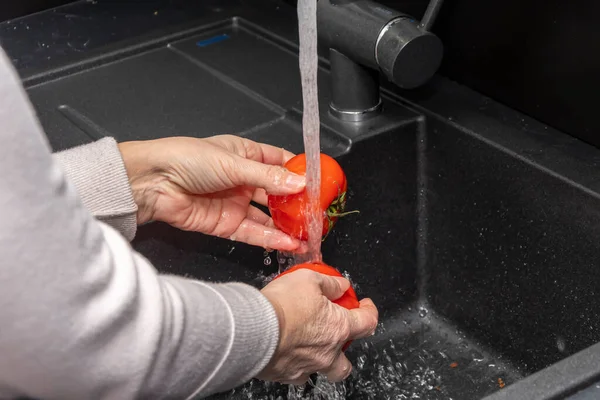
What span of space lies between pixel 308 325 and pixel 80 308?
291 millimetres

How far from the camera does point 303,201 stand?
3.27ft

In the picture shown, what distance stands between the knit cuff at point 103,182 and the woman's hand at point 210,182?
0.03 metres

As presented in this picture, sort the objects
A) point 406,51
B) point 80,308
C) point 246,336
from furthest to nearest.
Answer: point 406,51 < point 246,336 < point 80,308

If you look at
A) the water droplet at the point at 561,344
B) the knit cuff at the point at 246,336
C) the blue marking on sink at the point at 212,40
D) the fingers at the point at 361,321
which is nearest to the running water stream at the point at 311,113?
the fingers at the point at 361,321

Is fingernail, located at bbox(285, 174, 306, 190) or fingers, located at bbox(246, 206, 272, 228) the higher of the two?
fingernail, located at bbox(285, 174, 306, 190)

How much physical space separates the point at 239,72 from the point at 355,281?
1.22 feet

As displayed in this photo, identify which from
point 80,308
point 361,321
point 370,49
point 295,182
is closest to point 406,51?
point 370,49

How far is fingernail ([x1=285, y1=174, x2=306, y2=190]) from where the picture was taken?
3.20 ft

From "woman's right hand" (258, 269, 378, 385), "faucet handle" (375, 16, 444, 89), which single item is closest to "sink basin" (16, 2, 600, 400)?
"faucet handle" (375, 16, 444, 89)

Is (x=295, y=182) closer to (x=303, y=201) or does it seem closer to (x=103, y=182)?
(x=303, y=201)

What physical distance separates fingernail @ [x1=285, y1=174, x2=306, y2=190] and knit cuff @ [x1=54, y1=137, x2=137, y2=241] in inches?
7.0

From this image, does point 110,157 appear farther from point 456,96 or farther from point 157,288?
point 456,96

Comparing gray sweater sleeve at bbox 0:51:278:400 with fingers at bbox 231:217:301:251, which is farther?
fingers at bbox 231:217:301:251

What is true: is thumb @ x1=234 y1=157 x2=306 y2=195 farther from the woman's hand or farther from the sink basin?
the sink basin
